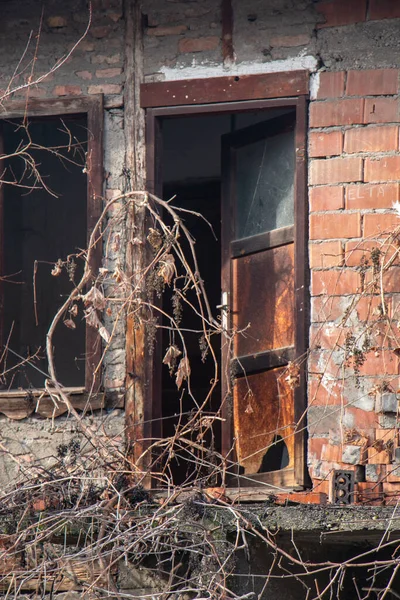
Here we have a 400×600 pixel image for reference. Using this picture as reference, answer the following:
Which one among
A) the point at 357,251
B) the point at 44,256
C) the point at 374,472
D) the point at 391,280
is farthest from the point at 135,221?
the point at 44,256

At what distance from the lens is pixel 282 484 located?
Answer: 6688mm

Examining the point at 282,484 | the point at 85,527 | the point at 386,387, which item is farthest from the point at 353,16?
the point at 85,527

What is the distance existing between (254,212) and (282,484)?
174 cm

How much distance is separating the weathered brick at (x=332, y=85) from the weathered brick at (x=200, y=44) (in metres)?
0.73

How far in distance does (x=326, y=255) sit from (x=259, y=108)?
103 cm

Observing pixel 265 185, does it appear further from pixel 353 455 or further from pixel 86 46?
pixel 353 455

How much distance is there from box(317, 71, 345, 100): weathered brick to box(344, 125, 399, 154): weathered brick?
25 centimetres

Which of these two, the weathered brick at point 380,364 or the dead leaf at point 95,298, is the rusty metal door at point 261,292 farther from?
the dead leaf at point 95,298

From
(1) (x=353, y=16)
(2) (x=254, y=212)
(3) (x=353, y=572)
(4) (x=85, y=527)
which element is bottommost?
(3) (x=353, y=572)

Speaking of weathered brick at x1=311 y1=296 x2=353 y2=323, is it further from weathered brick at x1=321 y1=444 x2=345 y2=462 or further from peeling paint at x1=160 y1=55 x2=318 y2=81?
peeling paint at x1=160 y1=55 x2=318 y2=81

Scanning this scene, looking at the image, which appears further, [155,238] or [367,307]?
[367,307]

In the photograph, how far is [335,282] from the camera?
6.64m

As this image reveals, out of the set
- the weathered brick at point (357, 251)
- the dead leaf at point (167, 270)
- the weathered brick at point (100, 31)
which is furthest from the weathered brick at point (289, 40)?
the dead leaf at point (167, 270)

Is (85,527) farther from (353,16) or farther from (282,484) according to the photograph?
(353,16)
